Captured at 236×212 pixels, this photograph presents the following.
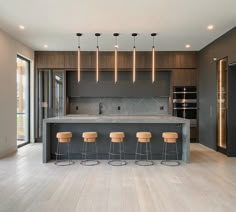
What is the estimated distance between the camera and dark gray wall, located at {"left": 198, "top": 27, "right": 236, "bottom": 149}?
620 centimetres

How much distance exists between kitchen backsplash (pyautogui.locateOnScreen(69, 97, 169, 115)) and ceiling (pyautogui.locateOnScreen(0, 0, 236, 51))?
2.14 metres

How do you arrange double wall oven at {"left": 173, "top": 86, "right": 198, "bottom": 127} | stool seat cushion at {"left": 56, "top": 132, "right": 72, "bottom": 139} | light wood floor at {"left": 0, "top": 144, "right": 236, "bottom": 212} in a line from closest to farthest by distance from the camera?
light wood floor at {"left": 0, "top": 144, "right": 236, "bottom": 212} → stool seat cushion at {"left": 56, "top": 132, "right": 72, "bottom": 139} → double wall oven at {"left": 173, "top": 86, "right": 198, "bottom": 127}

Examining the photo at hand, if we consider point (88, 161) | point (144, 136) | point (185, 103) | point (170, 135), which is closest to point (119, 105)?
point (185, 103)

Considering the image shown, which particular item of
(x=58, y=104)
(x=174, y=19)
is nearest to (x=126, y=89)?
(x=58, y=104)

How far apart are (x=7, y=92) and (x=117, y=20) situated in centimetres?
330

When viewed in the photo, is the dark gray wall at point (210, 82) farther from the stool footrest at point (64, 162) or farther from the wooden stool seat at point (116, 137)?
the stool footrest at point (64, 162)

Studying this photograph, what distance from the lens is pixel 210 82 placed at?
727 cm

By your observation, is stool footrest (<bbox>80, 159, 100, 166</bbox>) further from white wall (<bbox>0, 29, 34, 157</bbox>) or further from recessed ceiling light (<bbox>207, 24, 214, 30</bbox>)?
recessed ceiling light (<bbox>207, 24, 214, 30</bbox>)

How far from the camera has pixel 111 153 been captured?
5.80 m

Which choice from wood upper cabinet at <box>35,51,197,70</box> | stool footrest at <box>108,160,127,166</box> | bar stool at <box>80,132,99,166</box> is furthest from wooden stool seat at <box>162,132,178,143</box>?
wood upper cabinet at <box>35,51,197,70</box>

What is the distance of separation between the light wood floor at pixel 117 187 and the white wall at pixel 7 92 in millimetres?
806

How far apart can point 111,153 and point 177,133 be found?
158cm

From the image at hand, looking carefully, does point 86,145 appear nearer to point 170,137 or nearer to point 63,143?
point 63,143

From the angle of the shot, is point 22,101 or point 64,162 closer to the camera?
point 64,162
